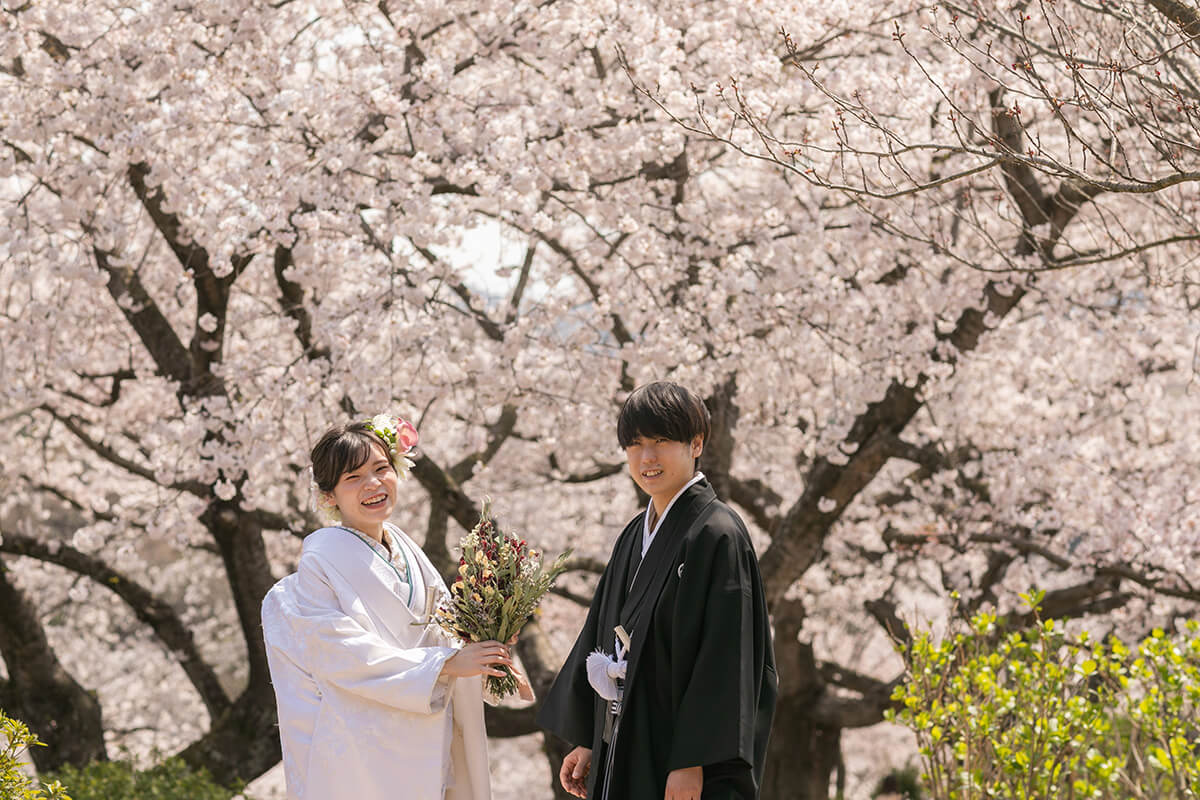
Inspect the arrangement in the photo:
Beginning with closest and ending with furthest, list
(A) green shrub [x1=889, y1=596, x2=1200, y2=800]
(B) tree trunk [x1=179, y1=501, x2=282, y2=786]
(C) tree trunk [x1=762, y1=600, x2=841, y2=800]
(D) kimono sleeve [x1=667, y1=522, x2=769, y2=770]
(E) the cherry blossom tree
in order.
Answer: (D) kimono sleeve [x1=667, y1=522, x2=769, y2=770] → (A) green shrub [x1=889, y1=596, x2=1200, y2=800] → (E) the cherry blossom tree → (B) tree trunk [x1=179, y1=501, x2=282, y2=786] → (C) tree trunk [x1=762, y1=600, x2=841, y2=800]

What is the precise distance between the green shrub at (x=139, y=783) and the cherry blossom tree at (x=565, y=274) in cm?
105

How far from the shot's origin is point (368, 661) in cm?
309

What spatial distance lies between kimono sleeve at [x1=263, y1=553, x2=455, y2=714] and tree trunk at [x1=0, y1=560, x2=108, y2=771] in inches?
179

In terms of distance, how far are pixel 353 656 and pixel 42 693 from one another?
4.84 metres

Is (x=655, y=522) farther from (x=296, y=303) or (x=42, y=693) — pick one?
(x=42, y=693)

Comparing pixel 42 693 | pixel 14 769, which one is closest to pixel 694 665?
pixel 14 769

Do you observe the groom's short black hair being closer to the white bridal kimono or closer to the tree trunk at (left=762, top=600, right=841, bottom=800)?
the white bridal kimono

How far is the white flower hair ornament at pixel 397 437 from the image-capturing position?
10.9 feet

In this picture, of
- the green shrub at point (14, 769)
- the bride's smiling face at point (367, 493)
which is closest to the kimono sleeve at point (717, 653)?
the bride's smiling face at point (367, 493)

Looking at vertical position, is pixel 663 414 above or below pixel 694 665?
above

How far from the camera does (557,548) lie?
9.29 m

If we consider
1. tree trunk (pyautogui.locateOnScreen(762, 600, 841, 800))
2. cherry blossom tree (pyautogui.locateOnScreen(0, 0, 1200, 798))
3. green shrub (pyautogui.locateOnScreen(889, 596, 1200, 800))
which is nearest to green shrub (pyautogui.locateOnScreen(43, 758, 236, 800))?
cherry blossom tree (pyautogui.locateOnScreen(0, 0, 1200, 798))

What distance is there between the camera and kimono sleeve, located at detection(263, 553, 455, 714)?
3092 mm

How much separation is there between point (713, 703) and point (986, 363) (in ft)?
17.5
